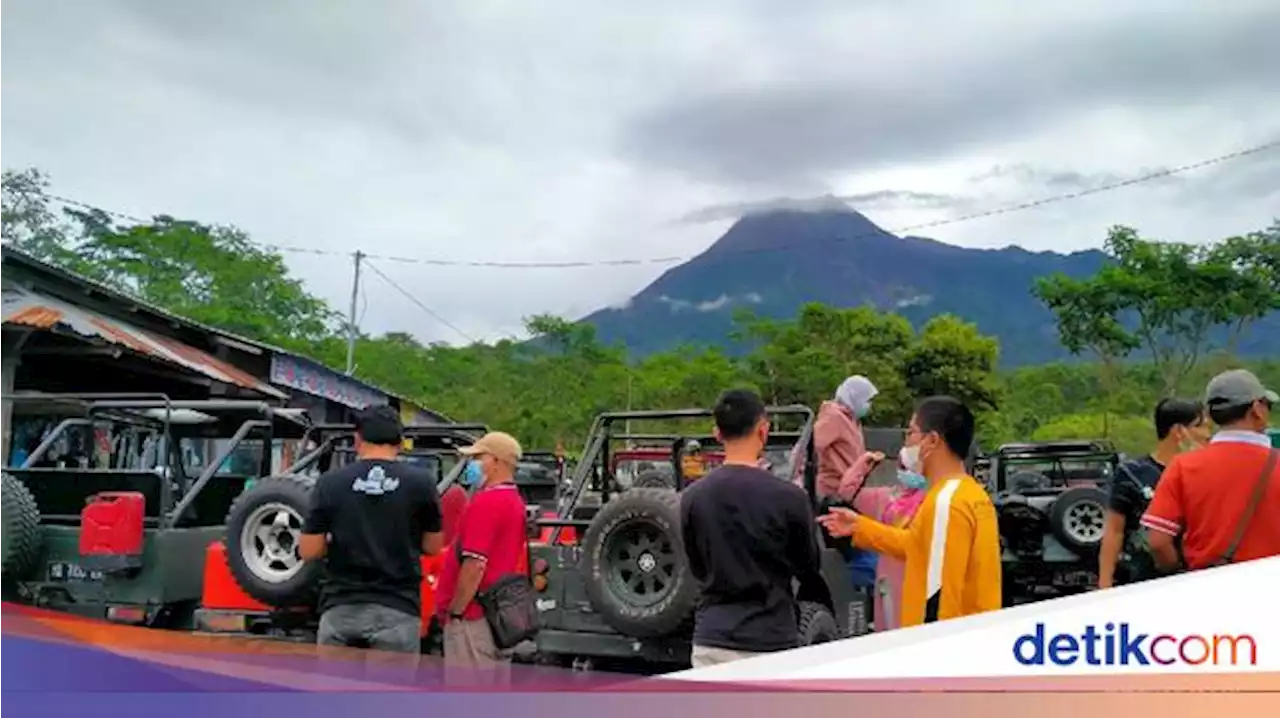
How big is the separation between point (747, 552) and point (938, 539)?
26.5 inches

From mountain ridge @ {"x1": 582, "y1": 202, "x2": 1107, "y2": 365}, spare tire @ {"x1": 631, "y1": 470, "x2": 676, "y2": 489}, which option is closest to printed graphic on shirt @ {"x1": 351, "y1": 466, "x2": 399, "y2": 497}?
spare tire @ {"x1": 631, "y1": 470, "x2": 676, "y2": 489}

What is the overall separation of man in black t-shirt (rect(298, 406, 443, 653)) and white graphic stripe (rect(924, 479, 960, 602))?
7.13ft

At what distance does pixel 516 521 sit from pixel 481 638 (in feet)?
1.77

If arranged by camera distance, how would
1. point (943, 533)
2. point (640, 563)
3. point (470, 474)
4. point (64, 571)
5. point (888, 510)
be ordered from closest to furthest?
1. point (943, 533)
2. point (888, 510)
3. point (640, 563)
4. point (64, 571)
5. point (470, 474)

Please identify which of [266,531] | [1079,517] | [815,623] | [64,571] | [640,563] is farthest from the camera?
[1079,517]

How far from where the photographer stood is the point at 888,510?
5559 millimetres

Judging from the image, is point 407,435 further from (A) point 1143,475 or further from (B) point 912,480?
(A) point 1143,475

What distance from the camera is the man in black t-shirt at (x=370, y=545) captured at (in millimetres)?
4785

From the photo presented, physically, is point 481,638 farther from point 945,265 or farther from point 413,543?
point 945,265

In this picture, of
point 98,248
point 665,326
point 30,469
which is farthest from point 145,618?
point 665,326

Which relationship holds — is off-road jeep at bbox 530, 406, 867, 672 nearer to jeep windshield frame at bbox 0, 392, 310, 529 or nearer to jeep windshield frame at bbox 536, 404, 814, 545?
jeep windshield frame at bbox 536, 404, 814, 545

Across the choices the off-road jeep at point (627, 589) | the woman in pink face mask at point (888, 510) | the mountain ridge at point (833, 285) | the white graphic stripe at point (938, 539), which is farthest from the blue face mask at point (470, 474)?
the mountain ridge at point (833, 285)

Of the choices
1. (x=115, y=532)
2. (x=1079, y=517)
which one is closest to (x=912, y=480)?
(x=115, y=532)

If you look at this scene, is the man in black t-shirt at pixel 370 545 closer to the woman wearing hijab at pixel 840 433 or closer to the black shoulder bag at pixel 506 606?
the black shoulder bag at pixel 506 606
